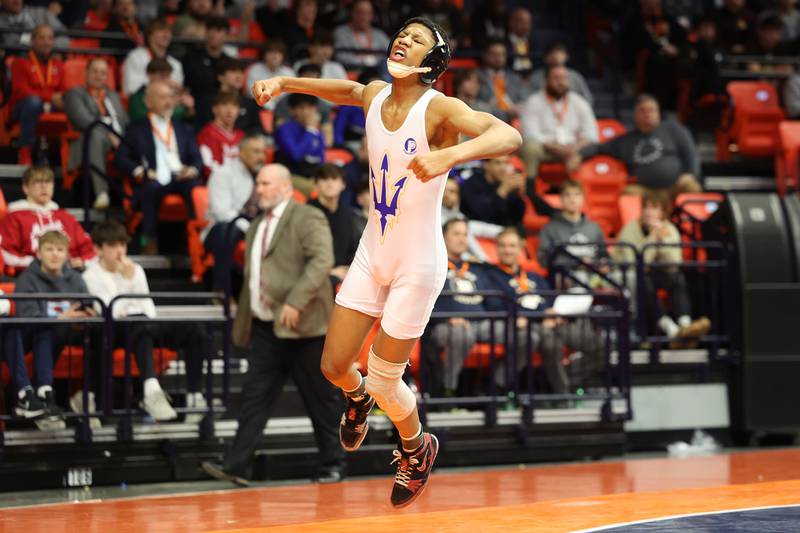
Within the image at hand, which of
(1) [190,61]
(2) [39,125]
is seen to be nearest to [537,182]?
(1) [190,61]

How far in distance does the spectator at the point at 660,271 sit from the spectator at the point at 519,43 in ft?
10.3

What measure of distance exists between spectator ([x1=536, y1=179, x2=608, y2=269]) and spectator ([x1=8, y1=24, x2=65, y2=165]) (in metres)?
4.26

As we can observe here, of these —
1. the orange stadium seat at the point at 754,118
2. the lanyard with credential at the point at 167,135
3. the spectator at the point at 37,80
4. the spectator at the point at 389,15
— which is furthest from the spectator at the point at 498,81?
the spectator at the point at 37,80

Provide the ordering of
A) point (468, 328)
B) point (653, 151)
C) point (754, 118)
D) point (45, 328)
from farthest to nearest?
point (754, 118) < point (653, 151) < point (468, 328) < point (45, 328)

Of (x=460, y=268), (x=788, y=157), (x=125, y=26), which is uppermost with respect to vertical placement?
(x=125, y=26)

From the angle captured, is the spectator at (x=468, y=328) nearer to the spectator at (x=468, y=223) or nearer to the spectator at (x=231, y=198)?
the spectator at (x=468, y=223)

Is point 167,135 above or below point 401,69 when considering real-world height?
above

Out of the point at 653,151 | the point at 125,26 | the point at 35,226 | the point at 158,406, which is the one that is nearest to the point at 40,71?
the point at 125,26

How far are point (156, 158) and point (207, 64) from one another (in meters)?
1.81

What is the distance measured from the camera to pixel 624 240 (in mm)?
11727

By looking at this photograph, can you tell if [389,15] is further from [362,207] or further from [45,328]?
[45,328]

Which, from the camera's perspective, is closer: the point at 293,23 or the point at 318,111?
the point at 318,111

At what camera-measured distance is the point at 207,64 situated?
39.3 ft

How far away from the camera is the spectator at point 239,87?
11.4 m
